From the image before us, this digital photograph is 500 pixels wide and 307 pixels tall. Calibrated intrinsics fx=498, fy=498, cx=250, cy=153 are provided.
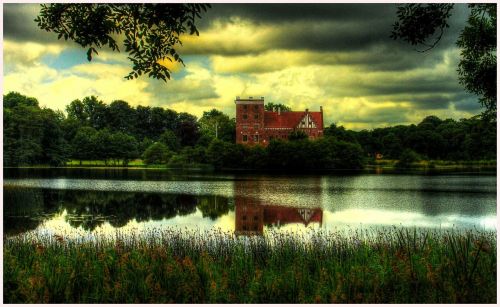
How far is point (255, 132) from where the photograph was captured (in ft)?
259

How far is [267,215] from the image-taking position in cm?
2128

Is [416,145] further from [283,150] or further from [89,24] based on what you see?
[89,24]

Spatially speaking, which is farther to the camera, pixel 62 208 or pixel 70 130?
pixel 70 130

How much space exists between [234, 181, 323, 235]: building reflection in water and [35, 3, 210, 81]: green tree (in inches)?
364

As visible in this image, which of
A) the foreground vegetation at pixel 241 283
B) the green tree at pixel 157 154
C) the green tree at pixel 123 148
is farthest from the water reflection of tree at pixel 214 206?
the green tree at pixel 123 148

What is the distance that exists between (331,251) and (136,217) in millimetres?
12597

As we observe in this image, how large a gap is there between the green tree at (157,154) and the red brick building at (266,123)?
1145cm

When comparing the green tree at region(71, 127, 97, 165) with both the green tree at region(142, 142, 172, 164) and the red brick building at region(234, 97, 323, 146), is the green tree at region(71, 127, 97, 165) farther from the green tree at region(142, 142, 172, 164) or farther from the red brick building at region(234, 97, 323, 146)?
the red brick building at region(234, 97, 323, 146)

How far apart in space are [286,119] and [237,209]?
60.3 metres

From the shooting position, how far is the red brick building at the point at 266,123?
78938 mm

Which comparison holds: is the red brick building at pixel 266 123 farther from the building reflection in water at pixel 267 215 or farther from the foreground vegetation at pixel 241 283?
the foreground vegetation at pixel 241 283

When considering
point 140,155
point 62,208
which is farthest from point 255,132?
point 62,208

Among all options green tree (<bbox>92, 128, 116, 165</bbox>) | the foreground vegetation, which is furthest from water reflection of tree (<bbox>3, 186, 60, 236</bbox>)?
green tree (<bbox>92, 128, 116, 165</bbox>)

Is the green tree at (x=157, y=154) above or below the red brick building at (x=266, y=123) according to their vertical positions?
below
